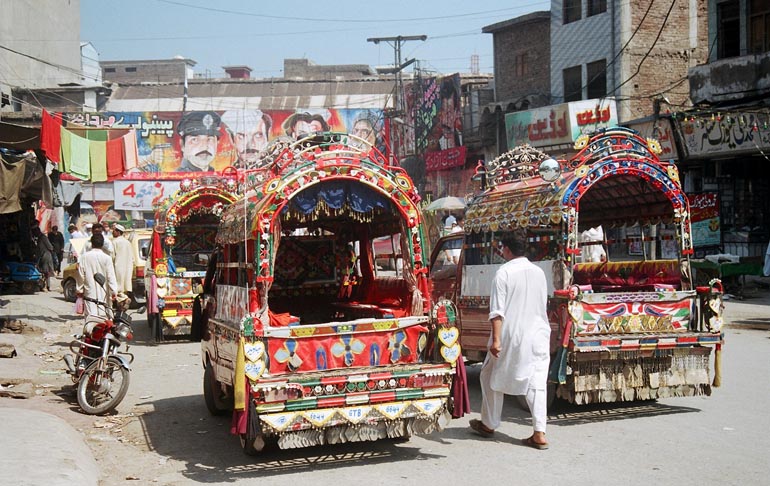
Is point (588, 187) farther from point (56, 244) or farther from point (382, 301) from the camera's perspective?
point (56, 244)

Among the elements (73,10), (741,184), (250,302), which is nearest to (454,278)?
(250,302)

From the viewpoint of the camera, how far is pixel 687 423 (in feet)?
27.8

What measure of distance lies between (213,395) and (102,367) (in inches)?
54.6

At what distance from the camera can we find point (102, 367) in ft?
31.3

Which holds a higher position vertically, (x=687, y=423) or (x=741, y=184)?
(x=741, y=184)

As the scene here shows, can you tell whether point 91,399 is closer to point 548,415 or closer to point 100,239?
point 100,239

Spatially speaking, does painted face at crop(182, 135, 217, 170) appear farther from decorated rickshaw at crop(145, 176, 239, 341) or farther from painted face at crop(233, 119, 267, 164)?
decorated rickshaw at crop(145, 176, 239, 341)

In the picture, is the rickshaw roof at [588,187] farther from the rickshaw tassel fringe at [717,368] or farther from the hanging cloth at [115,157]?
the hanging cloth at [115,157]

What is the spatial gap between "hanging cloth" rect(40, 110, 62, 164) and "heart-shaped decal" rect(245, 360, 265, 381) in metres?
10.0

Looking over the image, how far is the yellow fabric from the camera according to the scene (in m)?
6.78

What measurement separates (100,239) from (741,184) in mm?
18847

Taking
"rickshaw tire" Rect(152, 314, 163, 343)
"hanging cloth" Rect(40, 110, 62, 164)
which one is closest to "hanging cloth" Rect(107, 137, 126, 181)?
"hanging cloth" Rect(40, 110, 62, 164)

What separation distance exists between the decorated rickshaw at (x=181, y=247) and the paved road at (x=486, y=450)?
5498 millimetres

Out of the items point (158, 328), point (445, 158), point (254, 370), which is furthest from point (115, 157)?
point (445, 158)
